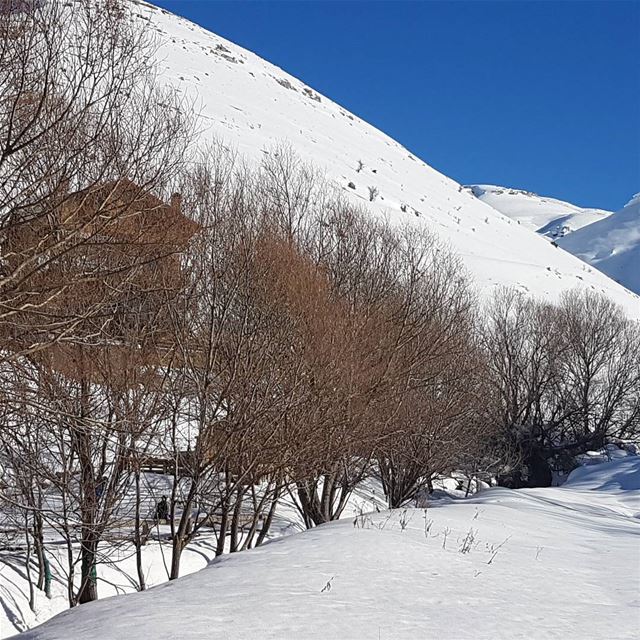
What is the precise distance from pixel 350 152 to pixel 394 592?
47.2 metres

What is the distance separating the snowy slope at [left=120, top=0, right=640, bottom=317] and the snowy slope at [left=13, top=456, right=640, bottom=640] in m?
27.1

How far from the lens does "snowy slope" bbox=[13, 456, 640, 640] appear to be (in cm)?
469

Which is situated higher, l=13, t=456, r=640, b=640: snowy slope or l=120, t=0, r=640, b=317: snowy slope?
l=120, t=0, r=640, b=317: snowy slope

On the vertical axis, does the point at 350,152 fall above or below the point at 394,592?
above

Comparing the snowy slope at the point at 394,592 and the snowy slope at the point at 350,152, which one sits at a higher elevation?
the snowy slope at the point at 350,152

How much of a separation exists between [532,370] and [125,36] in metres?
28.0

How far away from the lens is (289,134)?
46156 millimetres

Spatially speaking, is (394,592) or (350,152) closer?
(394,592)

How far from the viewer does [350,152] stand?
50.6m

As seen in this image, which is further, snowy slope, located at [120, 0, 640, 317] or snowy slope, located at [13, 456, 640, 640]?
snowy slope, located at [120, 0, 640, 317]

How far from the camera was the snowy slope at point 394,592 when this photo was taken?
15.4 ft

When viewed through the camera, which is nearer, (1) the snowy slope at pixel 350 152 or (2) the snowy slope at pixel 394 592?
(2) the snowy slope at pixel 394 592

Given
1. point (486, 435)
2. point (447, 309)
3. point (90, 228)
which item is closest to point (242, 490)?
point (90, 228)

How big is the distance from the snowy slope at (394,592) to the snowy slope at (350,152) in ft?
88.8
